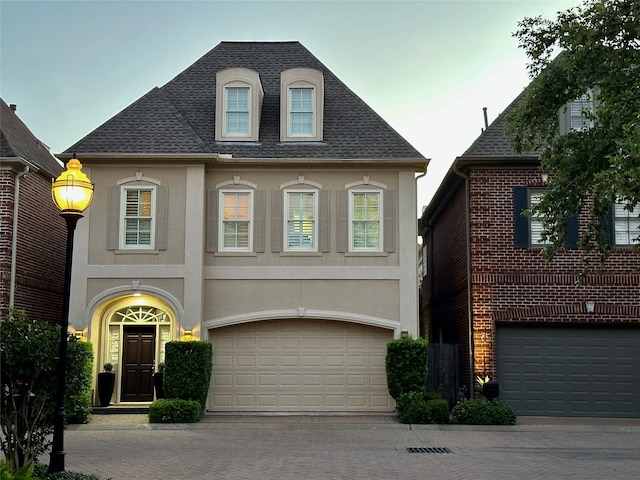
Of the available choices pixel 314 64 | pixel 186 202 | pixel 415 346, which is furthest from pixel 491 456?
pixel 314 64

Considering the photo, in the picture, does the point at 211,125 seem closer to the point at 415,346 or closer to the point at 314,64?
the point at 314,64

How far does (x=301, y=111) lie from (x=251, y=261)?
4221mm

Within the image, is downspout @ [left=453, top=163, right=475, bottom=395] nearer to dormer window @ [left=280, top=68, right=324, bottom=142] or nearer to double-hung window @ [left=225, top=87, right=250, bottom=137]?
dormer window @ [left=280, top=68, right=324, bottom=142]

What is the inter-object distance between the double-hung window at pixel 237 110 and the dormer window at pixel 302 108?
94 cm

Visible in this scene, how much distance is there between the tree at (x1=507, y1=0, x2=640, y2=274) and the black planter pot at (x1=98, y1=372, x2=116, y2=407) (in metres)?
10.7

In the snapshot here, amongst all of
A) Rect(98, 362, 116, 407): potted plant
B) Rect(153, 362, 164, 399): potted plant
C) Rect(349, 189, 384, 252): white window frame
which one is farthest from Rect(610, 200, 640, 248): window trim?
Rect(98, 362, 116, 407): potted plant

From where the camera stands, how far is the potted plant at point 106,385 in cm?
1844

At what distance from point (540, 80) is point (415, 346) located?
673cm

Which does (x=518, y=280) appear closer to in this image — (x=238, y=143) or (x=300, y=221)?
(x=300, y=221)

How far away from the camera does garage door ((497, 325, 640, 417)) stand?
18.4 metres

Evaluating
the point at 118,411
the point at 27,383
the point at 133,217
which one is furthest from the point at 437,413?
the point at 27,383

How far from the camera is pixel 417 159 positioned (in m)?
19.0

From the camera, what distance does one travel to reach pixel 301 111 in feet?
66.1

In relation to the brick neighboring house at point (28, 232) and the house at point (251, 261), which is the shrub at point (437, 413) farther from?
the brick neighboring house at point (28, 232)
